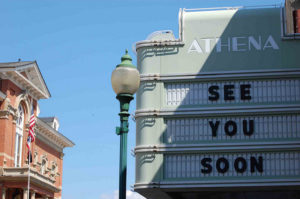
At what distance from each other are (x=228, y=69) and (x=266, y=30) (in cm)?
215

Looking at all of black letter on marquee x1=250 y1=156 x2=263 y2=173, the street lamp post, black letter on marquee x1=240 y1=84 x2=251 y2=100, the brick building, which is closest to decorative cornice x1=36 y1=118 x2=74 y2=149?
the brick building

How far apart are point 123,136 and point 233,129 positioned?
11592mm

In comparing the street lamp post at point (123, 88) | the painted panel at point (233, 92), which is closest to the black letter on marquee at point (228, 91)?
the painted panel at point (233, 92)

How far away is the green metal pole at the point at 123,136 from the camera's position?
12688mm

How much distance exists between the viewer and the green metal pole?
41.6 feet

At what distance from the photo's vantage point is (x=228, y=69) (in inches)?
961

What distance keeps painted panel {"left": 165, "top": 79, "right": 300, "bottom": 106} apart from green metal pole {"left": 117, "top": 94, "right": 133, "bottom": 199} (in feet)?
37.2

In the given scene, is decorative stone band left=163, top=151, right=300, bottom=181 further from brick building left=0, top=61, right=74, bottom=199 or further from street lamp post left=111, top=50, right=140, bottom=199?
brick building left=0, top=61, right=74, bottom=199

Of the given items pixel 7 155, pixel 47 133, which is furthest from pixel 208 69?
pixel 47 133

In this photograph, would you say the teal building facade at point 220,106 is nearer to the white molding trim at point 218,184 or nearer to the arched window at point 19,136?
the white molding trim at point 218,184

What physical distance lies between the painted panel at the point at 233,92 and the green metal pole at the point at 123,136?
11352 mm

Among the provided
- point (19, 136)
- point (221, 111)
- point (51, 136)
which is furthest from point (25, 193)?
point (221, 111)

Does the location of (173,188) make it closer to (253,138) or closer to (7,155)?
(253,138)

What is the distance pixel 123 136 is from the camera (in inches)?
513
